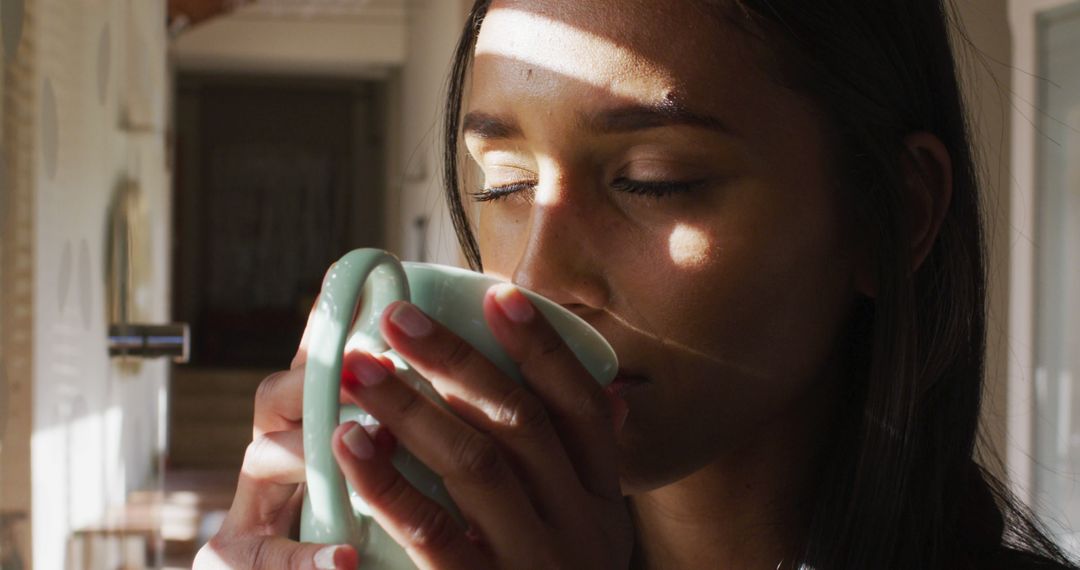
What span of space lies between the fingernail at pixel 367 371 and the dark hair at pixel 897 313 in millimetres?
412

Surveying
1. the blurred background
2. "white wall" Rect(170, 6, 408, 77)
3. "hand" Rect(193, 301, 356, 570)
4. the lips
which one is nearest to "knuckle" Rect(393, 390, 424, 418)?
"hand" Rect(193, 301, 356, 570)

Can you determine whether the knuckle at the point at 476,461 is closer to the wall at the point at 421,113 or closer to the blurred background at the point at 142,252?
the blurred background at the point at 142,252

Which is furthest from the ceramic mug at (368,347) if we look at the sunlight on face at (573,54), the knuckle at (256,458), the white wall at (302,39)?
the white wall at (302,39)

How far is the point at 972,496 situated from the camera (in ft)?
3.24

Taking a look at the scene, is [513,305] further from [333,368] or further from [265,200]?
[265,200]

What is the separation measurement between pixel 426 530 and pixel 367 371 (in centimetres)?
9

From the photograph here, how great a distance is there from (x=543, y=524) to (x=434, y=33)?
574 cm

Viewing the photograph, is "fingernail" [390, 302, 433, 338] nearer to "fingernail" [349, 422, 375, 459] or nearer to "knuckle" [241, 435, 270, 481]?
"fingernail" [349, 422, 375, 459]

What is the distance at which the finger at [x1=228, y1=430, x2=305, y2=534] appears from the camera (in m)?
0.70

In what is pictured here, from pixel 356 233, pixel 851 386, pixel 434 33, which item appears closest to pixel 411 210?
pixel 434 33

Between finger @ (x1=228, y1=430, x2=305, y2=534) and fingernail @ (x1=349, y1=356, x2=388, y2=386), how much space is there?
0.14 metres

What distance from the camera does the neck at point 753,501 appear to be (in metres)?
0.95

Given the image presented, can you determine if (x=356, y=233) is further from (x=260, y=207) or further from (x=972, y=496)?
(x=972, y=496)

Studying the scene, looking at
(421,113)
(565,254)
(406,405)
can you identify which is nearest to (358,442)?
(406,405)
